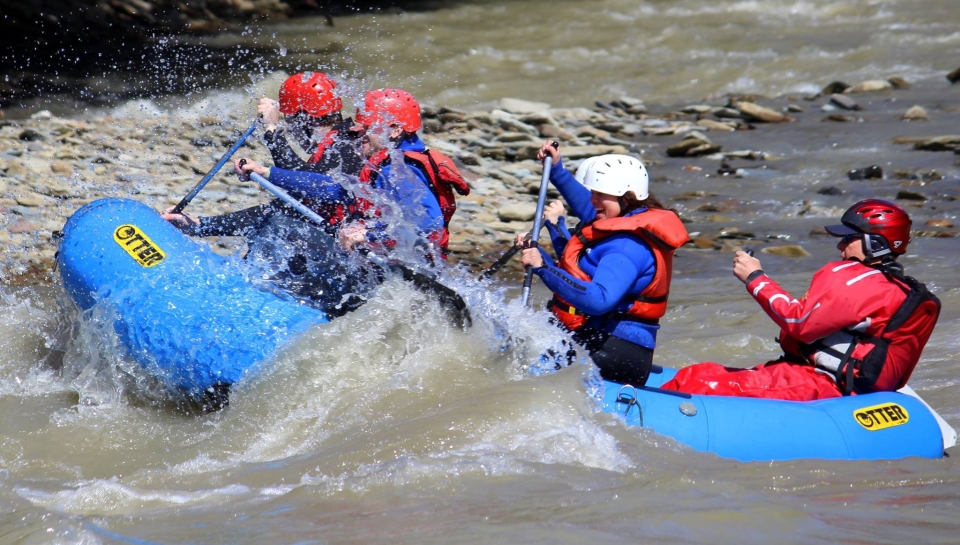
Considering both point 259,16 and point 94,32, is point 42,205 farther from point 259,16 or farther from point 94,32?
point 259,16

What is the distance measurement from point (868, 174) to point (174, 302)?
8.14 metres

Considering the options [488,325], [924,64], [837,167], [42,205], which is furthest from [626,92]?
[488,325]

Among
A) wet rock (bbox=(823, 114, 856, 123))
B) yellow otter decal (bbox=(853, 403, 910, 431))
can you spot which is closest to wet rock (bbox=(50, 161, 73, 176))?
yellow otter decal (bbox=(853, 403, 910, 431))

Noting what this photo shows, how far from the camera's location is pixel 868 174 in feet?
35.6

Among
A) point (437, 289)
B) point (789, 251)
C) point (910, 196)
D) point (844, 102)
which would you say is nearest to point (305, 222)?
point (437, 289)

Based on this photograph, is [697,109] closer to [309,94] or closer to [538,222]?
[309,94]

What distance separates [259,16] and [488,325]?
18228mm

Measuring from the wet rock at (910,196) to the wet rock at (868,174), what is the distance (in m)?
0.81

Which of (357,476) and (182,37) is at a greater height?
(357,476)

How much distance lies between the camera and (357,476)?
3.69m

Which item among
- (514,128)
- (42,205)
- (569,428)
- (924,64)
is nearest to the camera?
(569,428)

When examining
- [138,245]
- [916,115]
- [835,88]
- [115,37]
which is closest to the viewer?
[138,245]

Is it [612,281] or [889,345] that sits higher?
[612,281]

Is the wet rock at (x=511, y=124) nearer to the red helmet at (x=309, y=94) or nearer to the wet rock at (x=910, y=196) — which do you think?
the wet rock at (x=910, y=196)
